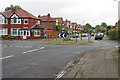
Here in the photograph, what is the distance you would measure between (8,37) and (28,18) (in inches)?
314

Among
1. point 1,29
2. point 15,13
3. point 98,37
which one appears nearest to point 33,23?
point 15,13

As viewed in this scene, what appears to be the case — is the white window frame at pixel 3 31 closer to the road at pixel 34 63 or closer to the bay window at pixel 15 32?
the bay window at pixel 15 32

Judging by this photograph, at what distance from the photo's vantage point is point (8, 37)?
45500mm

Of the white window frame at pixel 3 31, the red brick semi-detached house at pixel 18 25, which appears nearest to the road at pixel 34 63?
the red brick semi-detached house at pixel 18 25

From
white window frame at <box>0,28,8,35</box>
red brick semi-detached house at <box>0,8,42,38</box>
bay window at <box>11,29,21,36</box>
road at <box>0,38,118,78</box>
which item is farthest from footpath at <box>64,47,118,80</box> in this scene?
white window frame at <box>0,28,8,35</box>

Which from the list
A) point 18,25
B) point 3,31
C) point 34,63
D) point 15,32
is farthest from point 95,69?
point 3,31

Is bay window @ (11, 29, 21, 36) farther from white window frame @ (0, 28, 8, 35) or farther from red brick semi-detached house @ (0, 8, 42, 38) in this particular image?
white window frame @ (0, 28, 8, 35)

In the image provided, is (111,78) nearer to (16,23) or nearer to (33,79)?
(33,79)

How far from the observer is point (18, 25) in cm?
4872

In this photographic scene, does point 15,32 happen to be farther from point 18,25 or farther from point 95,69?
point 95,69

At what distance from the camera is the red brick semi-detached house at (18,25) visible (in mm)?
48375

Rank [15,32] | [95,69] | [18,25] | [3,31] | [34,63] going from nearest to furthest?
1. [95,69]
2. [34,63]
3. [18,25]
4. [15,32]
5. [3,31]

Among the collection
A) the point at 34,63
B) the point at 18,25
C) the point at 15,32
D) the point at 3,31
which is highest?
the point at 18,25

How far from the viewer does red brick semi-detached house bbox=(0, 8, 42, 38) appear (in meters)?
48.4
